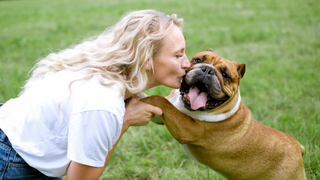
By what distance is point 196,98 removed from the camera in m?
2.91

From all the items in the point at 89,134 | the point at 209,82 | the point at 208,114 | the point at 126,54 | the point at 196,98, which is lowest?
the point at 208,114

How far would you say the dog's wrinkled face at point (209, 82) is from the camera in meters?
2.82

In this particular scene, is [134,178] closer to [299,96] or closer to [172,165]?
[172,165]

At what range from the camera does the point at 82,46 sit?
2801 millimetres

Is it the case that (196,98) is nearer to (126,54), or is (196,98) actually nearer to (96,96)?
(126,54)

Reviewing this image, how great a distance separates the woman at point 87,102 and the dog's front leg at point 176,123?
123 millimetres

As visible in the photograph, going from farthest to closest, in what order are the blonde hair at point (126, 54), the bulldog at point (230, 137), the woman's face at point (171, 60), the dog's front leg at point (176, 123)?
the bulldog at point (230, 137) → the dog's front leg at point (176, 123) → the woman's face at point (171, 60) → the blonde hair at point (126, 54)

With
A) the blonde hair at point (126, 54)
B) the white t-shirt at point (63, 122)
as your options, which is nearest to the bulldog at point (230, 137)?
the blonde hair at point (126, 54)

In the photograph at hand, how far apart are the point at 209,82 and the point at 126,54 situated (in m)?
0.91

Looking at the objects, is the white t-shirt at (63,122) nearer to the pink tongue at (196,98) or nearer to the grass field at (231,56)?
the pink tongue at (196,98)

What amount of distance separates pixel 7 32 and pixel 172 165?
8.75 metres

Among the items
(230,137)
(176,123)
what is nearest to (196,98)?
(176,123)

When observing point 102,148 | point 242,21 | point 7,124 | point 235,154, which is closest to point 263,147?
point 235,154

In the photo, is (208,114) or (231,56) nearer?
(208,114)
